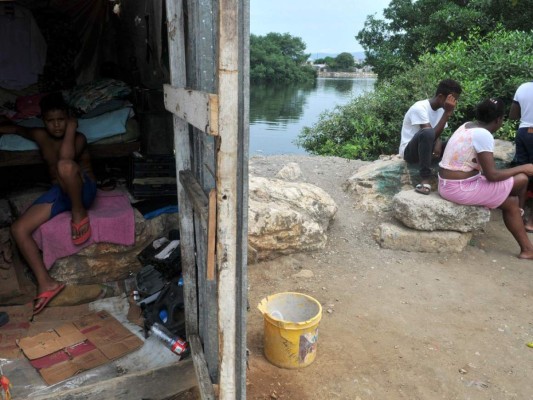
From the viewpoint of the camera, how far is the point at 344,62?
63.0 meters

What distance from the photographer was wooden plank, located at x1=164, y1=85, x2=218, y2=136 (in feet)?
4.63

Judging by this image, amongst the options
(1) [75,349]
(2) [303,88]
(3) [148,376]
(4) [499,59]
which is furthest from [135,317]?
(2) [303,88]

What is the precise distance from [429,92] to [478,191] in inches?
155

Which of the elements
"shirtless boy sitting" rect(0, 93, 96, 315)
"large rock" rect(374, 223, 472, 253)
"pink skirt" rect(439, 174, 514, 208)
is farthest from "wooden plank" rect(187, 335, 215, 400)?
"pink skirt" rect(439, 174, 514, 208)

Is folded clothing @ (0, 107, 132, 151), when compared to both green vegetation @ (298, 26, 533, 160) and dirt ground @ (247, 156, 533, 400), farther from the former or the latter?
green vegetation @ (298, 26, 533, 160)

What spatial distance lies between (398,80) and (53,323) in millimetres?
8079

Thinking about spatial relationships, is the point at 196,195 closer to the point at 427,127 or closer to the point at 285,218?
the point at 285,218

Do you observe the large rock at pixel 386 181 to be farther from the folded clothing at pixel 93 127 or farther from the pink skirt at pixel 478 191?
the folded clothing at pixel 93 127

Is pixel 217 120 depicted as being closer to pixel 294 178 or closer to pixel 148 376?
pixel 148 376

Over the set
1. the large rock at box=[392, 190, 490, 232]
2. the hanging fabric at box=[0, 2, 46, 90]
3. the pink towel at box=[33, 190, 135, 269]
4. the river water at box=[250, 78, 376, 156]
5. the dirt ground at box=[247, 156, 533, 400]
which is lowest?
the river water at box=[250, 78, 376, 156]

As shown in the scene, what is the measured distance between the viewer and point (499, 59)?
689 cm

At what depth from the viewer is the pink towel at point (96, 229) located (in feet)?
10.1

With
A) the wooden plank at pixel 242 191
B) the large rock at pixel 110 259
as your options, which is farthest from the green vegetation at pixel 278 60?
the wooden plank at pixel 242 191

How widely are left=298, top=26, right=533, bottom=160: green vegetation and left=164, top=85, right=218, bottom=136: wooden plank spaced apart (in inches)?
222
